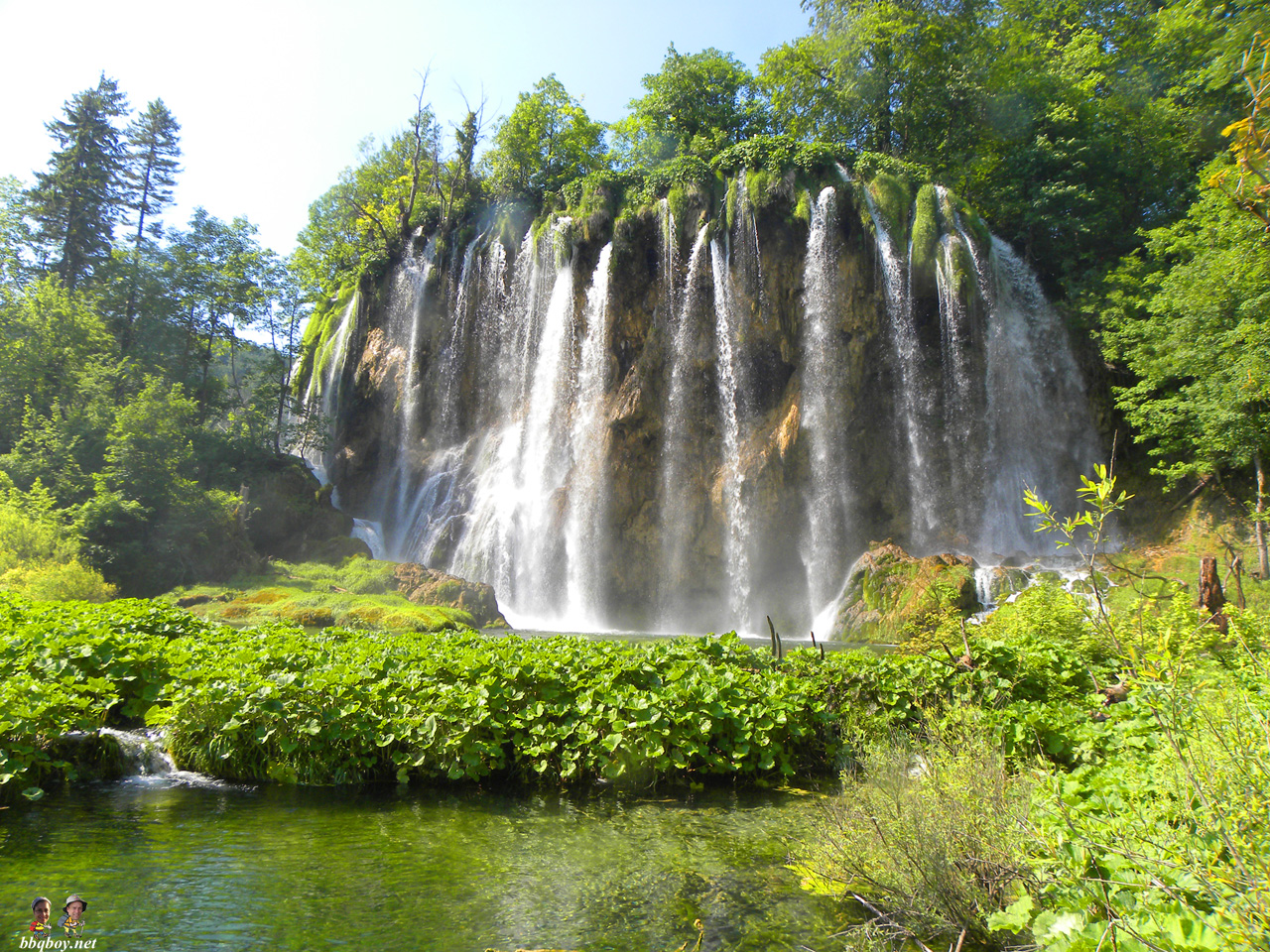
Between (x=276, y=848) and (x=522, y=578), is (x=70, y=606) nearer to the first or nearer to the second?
(x=276, y=848)

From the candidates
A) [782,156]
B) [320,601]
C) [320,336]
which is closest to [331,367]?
[320,336]

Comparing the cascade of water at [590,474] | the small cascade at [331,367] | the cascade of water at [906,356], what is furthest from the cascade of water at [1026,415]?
the small cascade at [331,367]

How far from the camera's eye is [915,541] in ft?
72.7

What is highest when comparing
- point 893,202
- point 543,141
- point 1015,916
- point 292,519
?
point 543,141

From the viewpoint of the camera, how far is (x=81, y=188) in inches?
1380

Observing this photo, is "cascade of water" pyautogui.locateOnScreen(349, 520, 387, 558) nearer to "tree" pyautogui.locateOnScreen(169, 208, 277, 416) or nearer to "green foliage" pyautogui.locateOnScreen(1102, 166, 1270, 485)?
"tree" pyautogui.locateOnScreen(169, 208, 277, 416)

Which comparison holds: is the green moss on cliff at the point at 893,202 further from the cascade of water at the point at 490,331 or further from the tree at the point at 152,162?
the tree at the point at 152,162

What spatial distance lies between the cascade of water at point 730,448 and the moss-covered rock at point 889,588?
14.5ft

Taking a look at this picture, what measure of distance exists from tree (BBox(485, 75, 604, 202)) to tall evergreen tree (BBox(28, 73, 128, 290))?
20078mm

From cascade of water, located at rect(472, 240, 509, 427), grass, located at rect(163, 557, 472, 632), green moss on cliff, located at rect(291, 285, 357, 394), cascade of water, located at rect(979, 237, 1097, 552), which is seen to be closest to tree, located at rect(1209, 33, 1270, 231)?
grass, located at rect(163, 557, 472, 632)

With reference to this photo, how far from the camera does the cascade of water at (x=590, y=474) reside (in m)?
23.2

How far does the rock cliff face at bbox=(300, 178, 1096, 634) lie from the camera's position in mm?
22641

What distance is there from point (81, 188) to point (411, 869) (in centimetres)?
4374

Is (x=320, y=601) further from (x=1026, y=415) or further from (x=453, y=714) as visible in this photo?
(x=1026, y=415)
